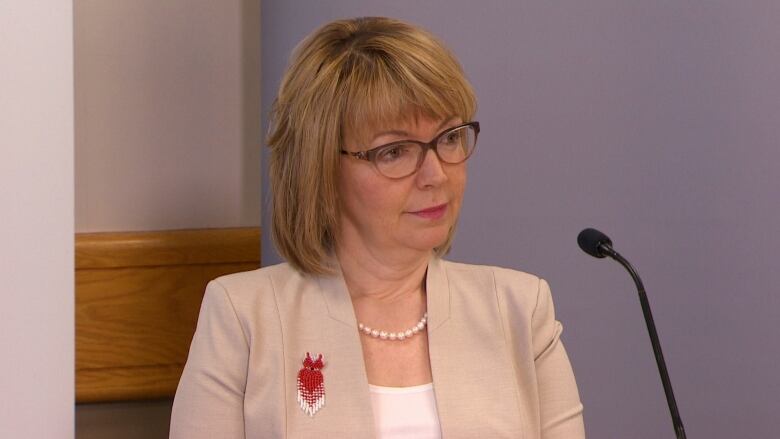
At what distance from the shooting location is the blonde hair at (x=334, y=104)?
1713 millimetres

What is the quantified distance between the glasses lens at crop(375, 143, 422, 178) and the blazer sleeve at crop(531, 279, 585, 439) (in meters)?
0.35

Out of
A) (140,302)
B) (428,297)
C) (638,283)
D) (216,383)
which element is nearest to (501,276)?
(428,297)

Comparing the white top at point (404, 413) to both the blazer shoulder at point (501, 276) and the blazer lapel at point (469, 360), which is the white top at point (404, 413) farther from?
the blazer shoulder at point (501, 276)

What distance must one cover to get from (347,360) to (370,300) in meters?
0.13

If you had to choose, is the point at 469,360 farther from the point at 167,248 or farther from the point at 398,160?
the point at 167,248

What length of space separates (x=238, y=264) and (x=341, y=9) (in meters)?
0.59

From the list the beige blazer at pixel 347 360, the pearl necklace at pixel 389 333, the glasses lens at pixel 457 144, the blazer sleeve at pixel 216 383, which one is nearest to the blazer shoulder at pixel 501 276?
the beige blazer at pixel 347 360

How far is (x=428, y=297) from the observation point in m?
1.83

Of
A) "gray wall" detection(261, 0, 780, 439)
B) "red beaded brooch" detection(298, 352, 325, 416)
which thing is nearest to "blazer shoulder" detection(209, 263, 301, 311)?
"red beaded brooch" detection(298, 352, 325, 416)

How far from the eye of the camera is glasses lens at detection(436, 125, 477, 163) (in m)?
1.75
